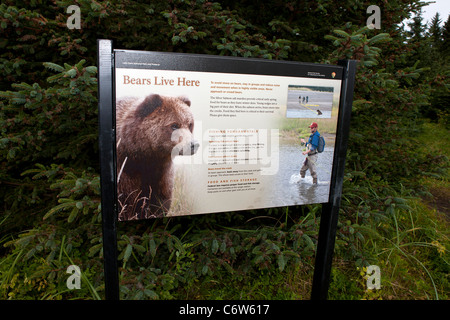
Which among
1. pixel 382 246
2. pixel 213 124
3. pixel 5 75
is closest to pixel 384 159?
pixel 382 246

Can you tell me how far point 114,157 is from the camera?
174 cm

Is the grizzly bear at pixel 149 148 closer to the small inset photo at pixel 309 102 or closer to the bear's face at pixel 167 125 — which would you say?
the bear's face at pixel 167 125

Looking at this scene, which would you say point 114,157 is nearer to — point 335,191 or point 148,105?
point 148,105

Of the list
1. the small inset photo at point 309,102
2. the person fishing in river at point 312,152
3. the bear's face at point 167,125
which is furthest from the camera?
the person fishing in river at point 312,152

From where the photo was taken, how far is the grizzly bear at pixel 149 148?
5.66 ft

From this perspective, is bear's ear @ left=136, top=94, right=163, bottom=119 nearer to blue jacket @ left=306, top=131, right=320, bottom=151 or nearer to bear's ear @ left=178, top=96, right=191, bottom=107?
bear's ear @ left=178, top=96, right=191, bottom=107

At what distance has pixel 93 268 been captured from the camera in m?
2.74

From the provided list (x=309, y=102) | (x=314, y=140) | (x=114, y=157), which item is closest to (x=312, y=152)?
(x=314, y=140)

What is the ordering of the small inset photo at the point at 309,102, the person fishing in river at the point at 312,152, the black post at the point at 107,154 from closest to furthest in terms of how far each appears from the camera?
the black post at the point at 107,154 → the small inset photo at the point at 309,102 → the person fishing in river at the point at 312,152

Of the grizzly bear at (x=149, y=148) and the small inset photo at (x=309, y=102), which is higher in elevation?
the small inset photo at (x=309, y=102)

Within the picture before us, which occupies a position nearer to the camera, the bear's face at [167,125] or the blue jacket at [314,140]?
the bear's face at [167,125]

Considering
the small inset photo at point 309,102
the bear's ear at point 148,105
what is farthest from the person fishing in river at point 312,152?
the bear's ear at point 148,105

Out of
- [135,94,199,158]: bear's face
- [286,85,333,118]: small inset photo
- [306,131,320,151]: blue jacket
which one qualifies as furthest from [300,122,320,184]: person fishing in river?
[135,94,199,158]: bear's face

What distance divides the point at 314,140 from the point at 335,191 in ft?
1.53
